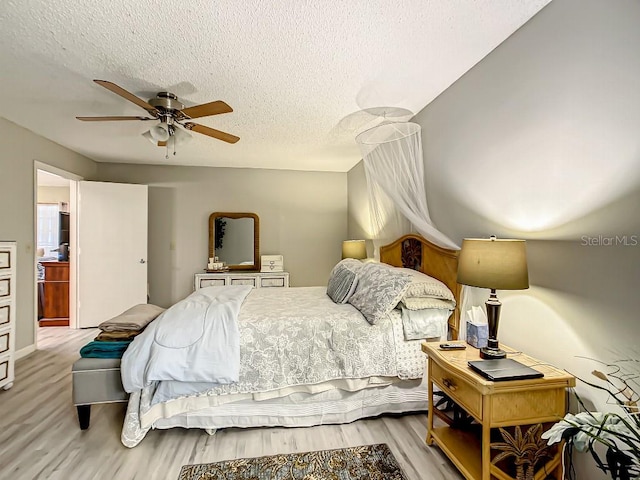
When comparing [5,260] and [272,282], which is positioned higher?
[5,260]

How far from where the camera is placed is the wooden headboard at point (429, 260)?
96.6 inches

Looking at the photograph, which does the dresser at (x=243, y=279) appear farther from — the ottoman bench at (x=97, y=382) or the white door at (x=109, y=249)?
the ottoman bench at (x=97, y=382)

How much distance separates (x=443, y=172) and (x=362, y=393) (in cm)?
176

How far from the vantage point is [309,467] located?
1862 millimetres

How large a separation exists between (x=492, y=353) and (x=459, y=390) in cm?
26

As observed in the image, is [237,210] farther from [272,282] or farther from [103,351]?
[103,351]

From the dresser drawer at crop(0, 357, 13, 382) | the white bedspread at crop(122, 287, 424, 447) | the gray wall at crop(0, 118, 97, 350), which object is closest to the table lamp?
the white bedspread at crop(122, 287, 424, 447)

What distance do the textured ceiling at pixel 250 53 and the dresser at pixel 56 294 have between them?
2.28 meters

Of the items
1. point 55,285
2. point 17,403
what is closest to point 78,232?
point 55,285

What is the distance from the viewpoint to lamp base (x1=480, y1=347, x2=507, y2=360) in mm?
1742

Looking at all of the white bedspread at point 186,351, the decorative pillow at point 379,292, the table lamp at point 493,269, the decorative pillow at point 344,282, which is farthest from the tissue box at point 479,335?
the white bedspread at point 186,351

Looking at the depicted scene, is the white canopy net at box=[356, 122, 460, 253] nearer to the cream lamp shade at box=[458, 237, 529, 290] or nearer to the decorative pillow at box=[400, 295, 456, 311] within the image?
the decorative pillow at box=[400, 295, 456, 311]

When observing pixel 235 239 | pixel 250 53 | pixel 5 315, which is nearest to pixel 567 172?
pixel 250 53

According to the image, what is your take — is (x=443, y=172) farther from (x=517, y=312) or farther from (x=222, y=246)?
(x=222, y=246)
